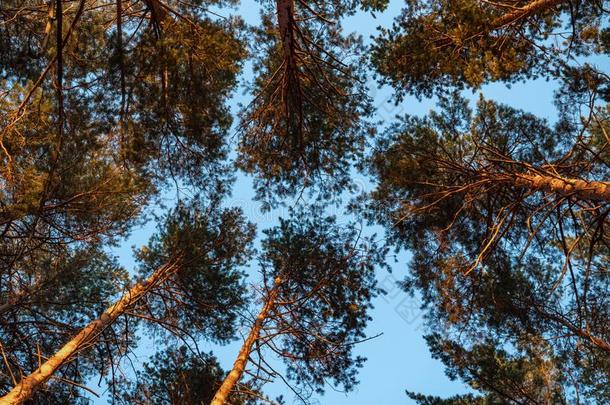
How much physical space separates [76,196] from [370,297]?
19.2 ft

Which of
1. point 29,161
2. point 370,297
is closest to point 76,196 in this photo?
point 29,161

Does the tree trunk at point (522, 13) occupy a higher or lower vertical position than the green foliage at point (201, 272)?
higher

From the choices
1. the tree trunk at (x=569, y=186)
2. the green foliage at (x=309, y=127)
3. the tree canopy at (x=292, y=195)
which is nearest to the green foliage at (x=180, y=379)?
the tree canopy at (x=292, y=195)

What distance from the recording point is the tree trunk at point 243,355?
232 inches

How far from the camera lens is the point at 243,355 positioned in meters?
6.90

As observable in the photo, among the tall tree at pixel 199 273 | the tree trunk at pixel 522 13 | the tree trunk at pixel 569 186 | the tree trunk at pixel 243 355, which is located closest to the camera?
the tree trunk at pixel 569 186

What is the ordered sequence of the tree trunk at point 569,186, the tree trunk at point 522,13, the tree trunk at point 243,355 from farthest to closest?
the tree trunk at point 522,13 < the tree trunk at point 243,355 < the tree trunk at point 569,186

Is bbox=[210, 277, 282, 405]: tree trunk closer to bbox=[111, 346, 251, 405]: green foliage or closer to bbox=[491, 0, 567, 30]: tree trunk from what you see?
bbox=[111, 346, 251, 405]: green foliage

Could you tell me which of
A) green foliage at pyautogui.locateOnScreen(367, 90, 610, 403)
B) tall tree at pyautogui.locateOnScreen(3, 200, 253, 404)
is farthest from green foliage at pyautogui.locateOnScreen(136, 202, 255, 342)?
green foliage at pyautogui.locateOnScreen(367, 90, 610, 403)

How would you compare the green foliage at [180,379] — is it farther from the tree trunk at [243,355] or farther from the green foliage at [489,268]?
the green foliage at [489,268]

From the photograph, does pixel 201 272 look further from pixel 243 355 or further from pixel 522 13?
pixel 522 13

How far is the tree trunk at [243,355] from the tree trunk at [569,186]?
4.72 m

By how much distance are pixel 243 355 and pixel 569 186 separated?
5204 millimetres

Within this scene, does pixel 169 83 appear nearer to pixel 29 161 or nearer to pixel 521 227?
pixel 29 161
